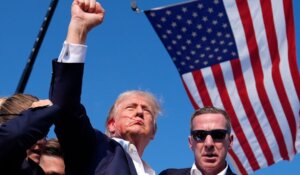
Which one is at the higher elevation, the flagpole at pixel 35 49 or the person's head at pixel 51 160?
the flagpole at pixel 35 49

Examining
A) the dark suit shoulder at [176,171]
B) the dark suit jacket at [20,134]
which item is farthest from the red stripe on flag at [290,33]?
the dark suit jacket at [20,134]

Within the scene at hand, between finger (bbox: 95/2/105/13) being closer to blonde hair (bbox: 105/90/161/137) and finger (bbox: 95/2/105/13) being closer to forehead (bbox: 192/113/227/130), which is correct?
blonde hair (bbox: 105/90/161/137)

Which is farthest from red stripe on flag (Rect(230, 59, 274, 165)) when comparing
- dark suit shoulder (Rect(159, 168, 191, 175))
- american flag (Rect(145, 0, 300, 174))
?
dark suit shoulder (Rect(159, 168, 191, 175))

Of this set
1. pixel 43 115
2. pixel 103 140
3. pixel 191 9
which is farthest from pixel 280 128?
pixel 43 115

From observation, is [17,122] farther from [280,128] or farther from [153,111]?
[280,128]

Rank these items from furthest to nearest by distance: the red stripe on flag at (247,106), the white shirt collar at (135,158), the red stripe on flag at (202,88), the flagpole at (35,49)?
the red stripe on flag at (247,106) < the red stripe on flag at (202,88) < the flagpole at (35,49) < the white shirt collar at (135,158)

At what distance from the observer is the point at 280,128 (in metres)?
7.94

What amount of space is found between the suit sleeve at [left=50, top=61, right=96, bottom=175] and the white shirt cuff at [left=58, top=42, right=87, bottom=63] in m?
0.03

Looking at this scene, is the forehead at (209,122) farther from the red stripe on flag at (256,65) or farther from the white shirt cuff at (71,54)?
the red stripe on flag at (256,65)

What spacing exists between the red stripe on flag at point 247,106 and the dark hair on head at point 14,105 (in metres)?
4.90

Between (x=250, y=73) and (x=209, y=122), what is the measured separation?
370 cm

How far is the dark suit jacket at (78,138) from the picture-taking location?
120 inches

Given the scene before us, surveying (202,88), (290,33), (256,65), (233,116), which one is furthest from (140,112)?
(290,33)

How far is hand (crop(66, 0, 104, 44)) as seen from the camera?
3137 mm
